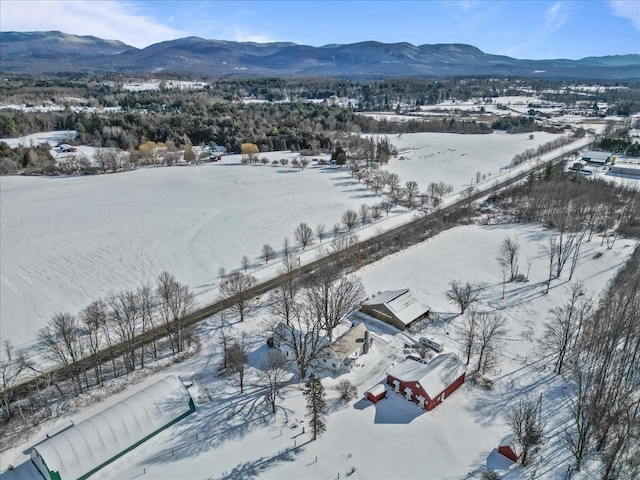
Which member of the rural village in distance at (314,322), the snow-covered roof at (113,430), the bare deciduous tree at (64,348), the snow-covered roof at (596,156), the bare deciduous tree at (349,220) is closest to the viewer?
the snow-covered roof at (113,430)

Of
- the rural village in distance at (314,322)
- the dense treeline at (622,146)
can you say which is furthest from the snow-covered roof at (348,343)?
the dense treeline at (622,146)

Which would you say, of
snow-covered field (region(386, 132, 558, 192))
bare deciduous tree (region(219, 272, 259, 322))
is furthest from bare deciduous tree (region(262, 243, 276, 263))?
snow-covered field (region(386, 132, 558, 192))

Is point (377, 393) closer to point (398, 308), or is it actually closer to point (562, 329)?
point (398, 308)

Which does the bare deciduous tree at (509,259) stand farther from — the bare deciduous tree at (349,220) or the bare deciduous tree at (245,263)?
the bare deciduous tree at (245,263)

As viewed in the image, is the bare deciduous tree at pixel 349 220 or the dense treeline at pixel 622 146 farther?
the dense treeline at pixel 622 146

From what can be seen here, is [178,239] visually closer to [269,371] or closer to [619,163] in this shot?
[269,371]

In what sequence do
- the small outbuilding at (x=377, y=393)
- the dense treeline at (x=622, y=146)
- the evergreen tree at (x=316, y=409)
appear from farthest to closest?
the dense treeline at (x=622, y=146)
the small outbuilding at (x=377, y=393)
the evergreen tree at (x=316, y=409)
